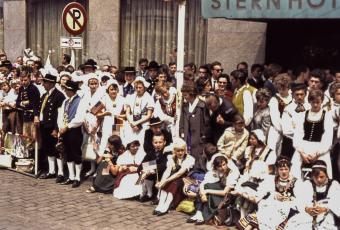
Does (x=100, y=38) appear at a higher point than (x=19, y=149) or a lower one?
higher

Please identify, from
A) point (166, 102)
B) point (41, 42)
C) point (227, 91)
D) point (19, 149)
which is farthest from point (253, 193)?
point (41, 42)

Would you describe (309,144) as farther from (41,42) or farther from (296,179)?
(41,42)

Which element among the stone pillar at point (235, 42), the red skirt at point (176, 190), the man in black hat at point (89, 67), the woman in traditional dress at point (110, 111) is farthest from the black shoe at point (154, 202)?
the stone pillar at point (235, 42)

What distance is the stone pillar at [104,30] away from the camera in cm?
1521

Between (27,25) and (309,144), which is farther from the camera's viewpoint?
(27,25)

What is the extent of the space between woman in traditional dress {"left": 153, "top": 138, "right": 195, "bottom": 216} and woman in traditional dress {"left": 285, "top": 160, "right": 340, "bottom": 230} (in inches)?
73.6

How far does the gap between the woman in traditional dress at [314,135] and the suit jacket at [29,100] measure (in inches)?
189

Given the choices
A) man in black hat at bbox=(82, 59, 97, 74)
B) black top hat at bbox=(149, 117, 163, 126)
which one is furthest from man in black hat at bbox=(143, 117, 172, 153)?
man in black hat at bbox=(82, 59, 97, 74)

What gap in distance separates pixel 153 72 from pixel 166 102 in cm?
146

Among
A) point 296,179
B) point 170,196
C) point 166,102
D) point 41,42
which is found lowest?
point 170,196

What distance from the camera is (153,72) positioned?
1079 centimetres

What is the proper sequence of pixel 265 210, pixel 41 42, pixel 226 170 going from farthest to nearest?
1. pixel 41 42
2. pixel 226 170
3. pixel 265 210

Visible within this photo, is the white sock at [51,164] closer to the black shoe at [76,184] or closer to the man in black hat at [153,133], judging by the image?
the black shoe at [76,184]

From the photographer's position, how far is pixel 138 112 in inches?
366
